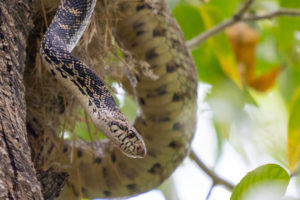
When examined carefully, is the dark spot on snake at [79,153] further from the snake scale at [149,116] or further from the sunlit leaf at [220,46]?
the sunlit leaf at [220,46]

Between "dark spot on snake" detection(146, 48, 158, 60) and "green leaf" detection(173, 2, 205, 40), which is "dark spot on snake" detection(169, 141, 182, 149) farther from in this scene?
"green leaf" detection(173, 2, 205, 40)

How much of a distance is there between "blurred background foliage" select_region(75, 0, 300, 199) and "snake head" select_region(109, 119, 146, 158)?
1.12 meters

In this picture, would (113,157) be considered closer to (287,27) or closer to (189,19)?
(189,19)

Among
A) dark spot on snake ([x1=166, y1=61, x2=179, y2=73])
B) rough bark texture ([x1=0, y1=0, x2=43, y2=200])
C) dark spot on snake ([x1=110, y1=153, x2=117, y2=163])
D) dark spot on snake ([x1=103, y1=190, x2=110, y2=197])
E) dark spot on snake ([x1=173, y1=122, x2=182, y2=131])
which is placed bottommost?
dark spot on snake ([x1=103, y1=190, x2=110, y2=197])

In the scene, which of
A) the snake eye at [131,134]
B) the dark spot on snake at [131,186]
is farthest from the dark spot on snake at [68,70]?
the dark spot on snake at [131,186]

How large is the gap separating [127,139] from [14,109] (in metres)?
0.82

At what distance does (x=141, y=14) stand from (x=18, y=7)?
119cm

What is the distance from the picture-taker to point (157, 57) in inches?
149

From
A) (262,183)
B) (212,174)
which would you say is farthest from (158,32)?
(262,183)

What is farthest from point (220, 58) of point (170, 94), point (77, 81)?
point (77, 81)

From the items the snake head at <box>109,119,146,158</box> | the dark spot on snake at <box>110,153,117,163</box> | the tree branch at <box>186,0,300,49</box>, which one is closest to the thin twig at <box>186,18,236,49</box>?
the tree branch at <box>186,0,300,49</box>

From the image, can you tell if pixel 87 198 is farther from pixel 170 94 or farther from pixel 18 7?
pixel 18 7

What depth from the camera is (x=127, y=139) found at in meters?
3.00

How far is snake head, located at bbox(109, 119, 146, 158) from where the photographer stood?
2.98 meters
